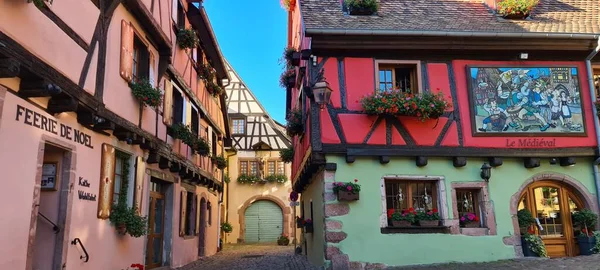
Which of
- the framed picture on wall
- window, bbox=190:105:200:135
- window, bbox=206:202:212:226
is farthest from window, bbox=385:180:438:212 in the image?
window, bbox=206:202:212:226

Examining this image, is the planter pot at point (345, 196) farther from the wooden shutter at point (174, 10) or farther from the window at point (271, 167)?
the window at point (271, 167)

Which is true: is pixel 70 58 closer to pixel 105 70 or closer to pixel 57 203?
pixel 105 70

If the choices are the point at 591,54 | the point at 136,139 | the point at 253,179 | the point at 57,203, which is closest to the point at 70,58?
the point at 57,203

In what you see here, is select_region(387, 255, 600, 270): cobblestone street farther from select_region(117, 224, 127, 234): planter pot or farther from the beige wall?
the beige wall

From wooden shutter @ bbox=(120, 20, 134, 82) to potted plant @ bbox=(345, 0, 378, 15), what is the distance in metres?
4.23

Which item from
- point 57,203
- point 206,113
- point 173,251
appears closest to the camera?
point 57,203

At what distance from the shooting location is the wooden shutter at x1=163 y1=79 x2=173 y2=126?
380 inches

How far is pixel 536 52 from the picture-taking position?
9117 millimetres

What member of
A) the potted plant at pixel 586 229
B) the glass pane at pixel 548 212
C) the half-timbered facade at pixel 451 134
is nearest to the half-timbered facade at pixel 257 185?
the half-timbered facade at pixel 451 134

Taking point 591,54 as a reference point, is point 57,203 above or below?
below

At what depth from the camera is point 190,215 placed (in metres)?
12.4

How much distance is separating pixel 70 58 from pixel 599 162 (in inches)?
352

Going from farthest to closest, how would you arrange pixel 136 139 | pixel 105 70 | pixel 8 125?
pixel 136 139, pixel 105 70, pixel 8 125

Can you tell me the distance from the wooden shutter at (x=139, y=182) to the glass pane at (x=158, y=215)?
1.59 meters
